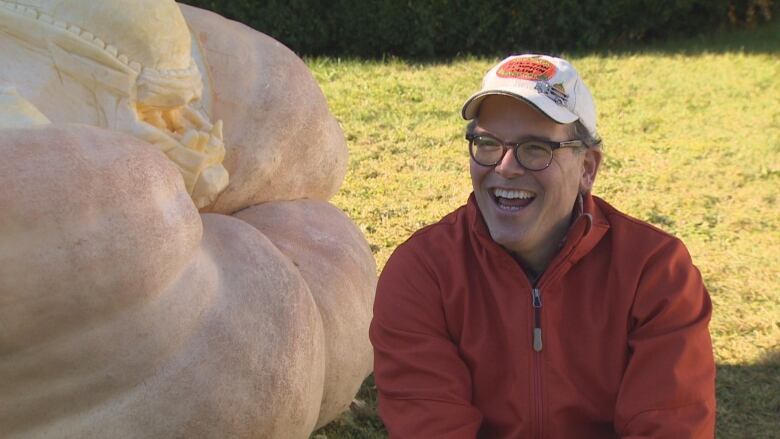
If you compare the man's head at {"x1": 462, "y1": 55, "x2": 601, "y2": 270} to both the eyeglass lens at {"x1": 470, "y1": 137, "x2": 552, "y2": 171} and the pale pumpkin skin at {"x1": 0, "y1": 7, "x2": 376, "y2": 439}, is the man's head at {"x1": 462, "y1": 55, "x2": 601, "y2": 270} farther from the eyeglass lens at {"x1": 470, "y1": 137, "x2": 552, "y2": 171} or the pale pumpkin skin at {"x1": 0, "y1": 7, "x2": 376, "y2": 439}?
the pale pumpkin skin at {"x1": 0, "y1": 7, "x2": 376, "y2": 439}

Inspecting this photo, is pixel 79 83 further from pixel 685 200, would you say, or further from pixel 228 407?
pixel 685 200

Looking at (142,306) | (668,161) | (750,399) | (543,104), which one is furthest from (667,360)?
(668,161)

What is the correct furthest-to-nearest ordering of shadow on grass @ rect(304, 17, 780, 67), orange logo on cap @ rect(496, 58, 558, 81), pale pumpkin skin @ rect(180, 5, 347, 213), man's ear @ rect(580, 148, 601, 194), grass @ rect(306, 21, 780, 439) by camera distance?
shadow on grass @ rect(304, 17, 780, 67)
grass @ rect(306, 21, 780, 439)
pale pumpkin skin @ rect(180, 5, 347, 213)
man's ear @ rect(580, 148, 601, 194)
orange logo on cap @ rect(496, 58, 558, 81)

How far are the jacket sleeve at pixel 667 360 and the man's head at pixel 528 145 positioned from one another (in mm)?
263

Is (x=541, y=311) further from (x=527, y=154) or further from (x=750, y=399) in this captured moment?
(x=750, y=399)

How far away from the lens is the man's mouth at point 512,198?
234 centimetres

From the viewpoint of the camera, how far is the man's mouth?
7.69ft

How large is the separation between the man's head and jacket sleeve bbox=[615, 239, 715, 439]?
26 cm

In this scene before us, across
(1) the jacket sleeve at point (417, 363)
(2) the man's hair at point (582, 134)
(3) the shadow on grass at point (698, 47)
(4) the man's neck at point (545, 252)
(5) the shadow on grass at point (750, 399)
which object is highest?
(2) the man's hair at point (582, 134)

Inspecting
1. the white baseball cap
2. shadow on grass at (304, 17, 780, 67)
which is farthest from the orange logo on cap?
shadow on grass at (304, 17, 780, 67)

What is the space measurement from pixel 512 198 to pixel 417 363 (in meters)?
0.42

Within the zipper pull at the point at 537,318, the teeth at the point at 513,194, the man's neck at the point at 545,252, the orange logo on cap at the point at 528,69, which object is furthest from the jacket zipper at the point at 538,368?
the orange logo on cap at the point at 528,69

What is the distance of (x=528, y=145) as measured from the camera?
90.7 inches

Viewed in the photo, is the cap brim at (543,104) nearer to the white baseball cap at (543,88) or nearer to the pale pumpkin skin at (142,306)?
the white baseball cap at (543,88)
